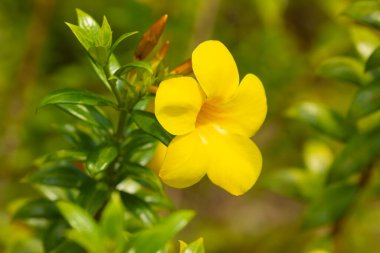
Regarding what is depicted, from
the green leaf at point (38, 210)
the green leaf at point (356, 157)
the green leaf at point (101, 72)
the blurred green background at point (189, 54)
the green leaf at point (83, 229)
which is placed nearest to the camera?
the green leaf at point (83, 229)

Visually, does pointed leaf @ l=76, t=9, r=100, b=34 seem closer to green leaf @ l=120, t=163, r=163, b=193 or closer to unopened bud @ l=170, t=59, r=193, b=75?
unopened bud @ l=170, t=59, r=193, b=75

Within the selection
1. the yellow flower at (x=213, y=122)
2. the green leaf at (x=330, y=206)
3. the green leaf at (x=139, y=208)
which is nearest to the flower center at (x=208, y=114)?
the yellow flower at (x=213, y=122)

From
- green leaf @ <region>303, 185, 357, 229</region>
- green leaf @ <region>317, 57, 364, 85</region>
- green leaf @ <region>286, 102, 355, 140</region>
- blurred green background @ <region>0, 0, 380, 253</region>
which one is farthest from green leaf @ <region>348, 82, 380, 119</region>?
blurred green background @ <region>0, 0, 380, 253</region>

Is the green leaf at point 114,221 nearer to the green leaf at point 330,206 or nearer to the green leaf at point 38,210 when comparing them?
the green leaf at point 38,210

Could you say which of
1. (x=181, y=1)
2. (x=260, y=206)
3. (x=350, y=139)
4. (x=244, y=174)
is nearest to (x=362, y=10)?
(x=350, y=139)

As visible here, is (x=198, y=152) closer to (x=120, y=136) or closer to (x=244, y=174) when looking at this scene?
(x=244, y=174)

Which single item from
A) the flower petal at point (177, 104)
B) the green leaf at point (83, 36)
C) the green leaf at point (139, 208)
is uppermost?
the green leaf at point (83, 36)
